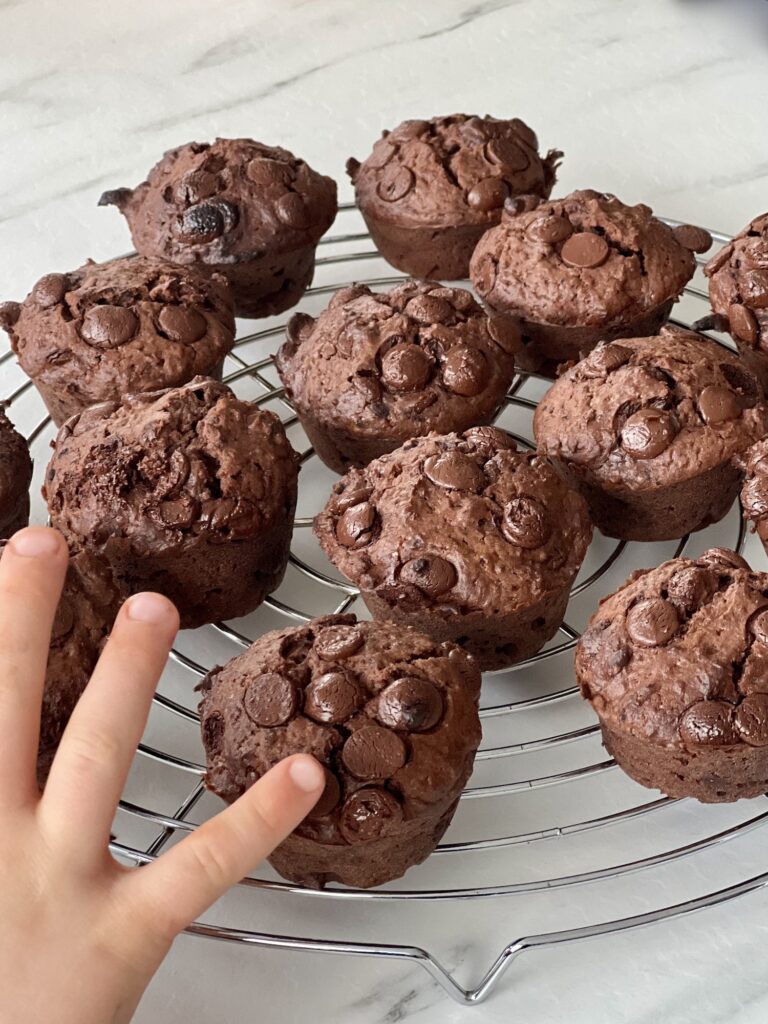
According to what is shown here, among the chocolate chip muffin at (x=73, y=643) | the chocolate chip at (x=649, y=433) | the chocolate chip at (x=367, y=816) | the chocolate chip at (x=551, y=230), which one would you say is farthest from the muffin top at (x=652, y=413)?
the chocolate chip muffin at (x=73, y=643)

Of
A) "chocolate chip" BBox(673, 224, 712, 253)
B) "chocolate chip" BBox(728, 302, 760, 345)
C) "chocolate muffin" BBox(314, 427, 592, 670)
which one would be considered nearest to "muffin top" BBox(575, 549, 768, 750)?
"chocolate muffin" BBox(314, 427, 592, 670)

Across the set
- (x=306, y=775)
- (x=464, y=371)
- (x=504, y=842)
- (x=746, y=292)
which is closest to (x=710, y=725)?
(x=504, y=842)

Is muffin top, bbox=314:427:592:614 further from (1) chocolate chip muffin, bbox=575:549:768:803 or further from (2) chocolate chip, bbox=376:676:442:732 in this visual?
(2) chocolate chip, bbox=376:676:442:732

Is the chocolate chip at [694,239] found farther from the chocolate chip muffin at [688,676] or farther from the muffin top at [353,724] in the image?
the muffin top at [353,724]

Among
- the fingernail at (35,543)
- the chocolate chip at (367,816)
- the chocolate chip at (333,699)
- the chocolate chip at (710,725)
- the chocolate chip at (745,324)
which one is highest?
the fingernail at (35,543)

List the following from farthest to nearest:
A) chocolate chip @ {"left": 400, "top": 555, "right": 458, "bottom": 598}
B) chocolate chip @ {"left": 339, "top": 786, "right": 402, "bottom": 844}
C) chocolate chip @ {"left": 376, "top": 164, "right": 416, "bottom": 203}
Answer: chocolate chip @ {"left": 376, "top": 164, "right": 416, "bottom": 203}
chocolate chip @ {"left": 400, "top": 555, "right": 458, "bottom": 598}
chocolate chip @ {"left": 339, "top": 786, "right": 402, "bottom": 844}

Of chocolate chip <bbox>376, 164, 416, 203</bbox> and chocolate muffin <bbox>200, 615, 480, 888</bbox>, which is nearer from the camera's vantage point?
chocolate muffin <bbox>200, 615, 480, 888</bbox>

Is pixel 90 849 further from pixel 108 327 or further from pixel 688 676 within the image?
pixel 108 327
